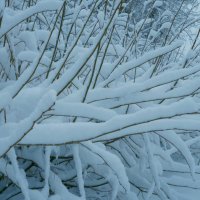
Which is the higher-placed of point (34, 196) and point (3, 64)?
point (3, 64)

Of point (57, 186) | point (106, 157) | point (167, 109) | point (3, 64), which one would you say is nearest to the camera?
point (167, 109)

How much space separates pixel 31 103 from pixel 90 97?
149mm

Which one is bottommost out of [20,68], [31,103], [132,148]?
[132,148]

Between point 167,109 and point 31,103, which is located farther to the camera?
point 31,103

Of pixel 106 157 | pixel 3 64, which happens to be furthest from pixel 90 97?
pixel 3 64

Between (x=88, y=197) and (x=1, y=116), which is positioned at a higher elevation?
(x=1, y=116)

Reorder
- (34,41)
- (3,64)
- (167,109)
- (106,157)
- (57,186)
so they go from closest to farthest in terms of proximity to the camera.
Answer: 1. (167,109)
2. (106,157)
3. (57,186)
4. (3,64)
5. (34,41)

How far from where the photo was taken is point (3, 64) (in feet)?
3.85

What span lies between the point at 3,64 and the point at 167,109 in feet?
2.16

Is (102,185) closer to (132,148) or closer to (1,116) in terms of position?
(132,148)

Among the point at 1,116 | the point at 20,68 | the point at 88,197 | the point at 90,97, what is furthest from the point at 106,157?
the point at 20,68

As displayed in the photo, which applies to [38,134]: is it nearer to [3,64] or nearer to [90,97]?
[90,97]

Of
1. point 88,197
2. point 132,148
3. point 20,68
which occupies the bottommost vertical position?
point 88,197

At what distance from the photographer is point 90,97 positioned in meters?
0.93
